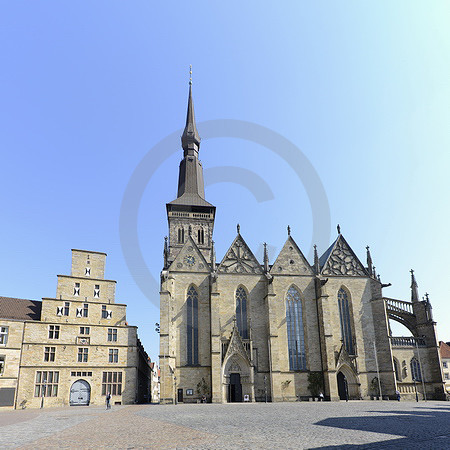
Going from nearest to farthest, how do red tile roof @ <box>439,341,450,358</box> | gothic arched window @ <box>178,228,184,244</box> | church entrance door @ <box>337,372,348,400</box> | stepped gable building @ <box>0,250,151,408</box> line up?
stepped gable building @ <box>0,250,151,408</box> < church entrance door @ <box>337,372,348,400</box> < gothic arched window @ <box>178,228,184,244</box> < red tile roof @ <box>439,341,450,358</box>

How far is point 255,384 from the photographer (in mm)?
41156

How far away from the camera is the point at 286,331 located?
43.7 meters

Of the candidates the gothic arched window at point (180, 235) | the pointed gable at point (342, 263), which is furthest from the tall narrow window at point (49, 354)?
the pointed gable at point (342, 263)

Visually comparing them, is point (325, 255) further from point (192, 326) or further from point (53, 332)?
point (53, 332)

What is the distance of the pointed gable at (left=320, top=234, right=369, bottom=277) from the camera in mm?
47406

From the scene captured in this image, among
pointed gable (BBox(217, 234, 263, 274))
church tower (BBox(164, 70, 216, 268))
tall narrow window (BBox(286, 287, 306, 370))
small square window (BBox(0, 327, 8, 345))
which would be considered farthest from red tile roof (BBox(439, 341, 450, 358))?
small square window (BBox(0, 327, 8, 345))

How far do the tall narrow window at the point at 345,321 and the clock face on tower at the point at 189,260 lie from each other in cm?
1709

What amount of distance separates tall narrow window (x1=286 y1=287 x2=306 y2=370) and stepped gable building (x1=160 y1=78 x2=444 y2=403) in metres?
0.11

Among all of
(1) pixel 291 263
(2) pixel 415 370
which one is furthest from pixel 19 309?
(2) pixel 415 370

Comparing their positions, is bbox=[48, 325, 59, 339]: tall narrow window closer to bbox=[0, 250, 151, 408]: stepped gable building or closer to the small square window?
bbox=[0, 250, 151, 408]: stepped gable building

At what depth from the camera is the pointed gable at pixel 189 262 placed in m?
44.2

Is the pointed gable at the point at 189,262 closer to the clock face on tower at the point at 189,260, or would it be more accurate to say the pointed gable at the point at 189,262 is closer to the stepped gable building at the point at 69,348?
the clock face on tower at the point at 189,260

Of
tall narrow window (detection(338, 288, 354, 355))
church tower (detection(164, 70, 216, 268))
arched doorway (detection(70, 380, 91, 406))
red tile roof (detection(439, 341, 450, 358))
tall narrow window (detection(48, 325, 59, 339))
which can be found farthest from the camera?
red tile roof (detection(439, 341, 450, 358))

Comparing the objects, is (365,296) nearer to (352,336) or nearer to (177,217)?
(352,336)
